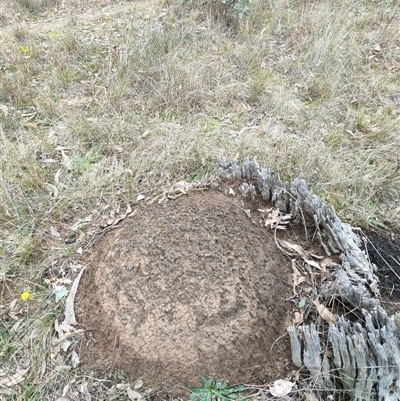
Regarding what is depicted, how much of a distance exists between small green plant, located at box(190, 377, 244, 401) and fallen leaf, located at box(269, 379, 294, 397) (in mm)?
141

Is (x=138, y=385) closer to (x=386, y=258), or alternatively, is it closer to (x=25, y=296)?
(x=25, y=296)

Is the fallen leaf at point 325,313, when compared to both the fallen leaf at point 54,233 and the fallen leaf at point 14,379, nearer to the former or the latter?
the fallen leaf at point 14,379

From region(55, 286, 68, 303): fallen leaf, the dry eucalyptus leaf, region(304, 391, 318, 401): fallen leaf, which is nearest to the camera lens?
region(304, 391, 318, 401): fallen leaf

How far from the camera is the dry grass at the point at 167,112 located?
8.50 ft

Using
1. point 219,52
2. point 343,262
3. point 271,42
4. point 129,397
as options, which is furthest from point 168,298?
point 271,42

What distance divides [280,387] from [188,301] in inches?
22.5

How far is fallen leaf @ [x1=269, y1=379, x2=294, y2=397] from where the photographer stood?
1.75 metres

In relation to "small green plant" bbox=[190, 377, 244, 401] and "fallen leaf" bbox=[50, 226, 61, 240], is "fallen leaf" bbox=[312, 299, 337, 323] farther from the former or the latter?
"fallen leaf" bbox=[50, 226, 61, 240]

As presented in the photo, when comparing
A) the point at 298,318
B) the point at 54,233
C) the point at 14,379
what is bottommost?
the point at 14,379

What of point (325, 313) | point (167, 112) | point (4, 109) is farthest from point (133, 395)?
point (4, 109)

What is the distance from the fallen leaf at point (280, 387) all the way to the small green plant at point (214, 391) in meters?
0.14

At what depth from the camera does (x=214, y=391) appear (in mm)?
1752

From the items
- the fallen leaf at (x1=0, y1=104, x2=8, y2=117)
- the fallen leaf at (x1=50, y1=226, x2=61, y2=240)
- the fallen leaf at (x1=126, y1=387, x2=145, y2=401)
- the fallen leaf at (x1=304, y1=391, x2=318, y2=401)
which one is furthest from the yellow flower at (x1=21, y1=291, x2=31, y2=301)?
the fallen leaf at (x1=0, y1=104, x2=8, y2=117)

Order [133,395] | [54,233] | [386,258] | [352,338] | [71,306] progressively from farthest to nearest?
[54,233] < [386,258] < [71,306] < [133,395] < [352,338]
